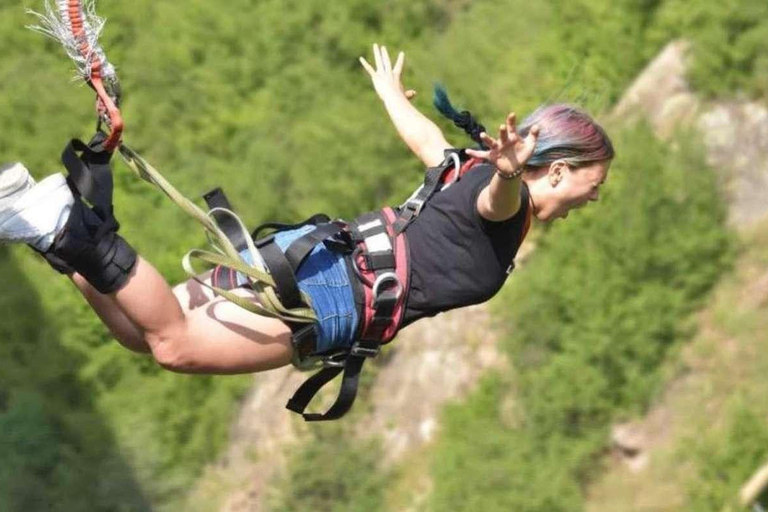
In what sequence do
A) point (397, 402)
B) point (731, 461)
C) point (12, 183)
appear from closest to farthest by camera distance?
point (12, 183) < point (731, 461) < point (397, 402)

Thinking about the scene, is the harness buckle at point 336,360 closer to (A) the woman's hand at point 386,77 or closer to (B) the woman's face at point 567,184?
(B) the woman's face at point 567,184

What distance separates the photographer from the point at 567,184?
4469 mm

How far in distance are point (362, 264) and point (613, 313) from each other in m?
8.69

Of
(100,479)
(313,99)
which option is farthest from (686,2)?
(100,479)

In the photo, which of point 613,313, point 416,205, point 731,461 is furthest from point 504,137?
point 613,313

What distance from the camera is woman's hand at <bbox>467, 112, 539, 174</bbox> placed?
4.04m

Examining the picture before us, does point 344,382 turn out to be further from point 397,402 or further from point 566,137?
point 397,402

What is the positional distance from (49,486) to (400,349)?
3.53m

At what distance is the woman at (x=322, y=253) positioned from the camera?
409cm

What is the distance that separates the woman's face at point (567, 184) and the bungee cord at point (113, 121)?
2.36ft

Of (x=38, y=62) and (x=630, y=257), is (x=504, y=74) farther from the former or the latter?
(x=38, y=62)

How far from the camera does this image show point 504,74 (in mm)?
14297

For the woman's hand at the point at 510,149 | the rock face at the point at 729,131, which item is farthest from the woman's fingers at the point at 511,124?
the rock face at the point at 729,131

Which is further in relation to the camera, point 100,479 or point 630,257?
point 630,257
